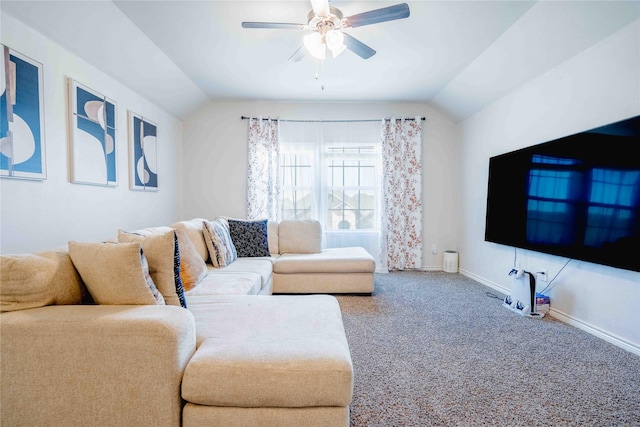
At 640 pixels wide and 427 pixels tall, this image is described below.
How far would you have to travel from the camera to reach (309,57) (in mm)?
2934

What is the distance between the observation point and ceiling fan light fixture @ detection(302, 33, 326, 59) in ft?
6.93

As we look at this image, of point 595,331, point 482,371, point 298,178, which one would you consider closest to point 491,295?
point 595,331

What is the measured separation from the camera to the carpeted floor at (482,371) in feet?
4.43

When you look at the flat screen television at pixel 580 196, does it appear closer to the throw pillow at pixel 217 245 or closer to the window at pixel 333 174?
the window at pixel 333 174

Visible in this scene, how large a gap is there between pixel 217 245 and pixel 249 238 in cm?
59

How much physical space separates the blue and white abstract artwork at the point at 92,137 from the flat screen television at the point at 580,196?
13.7ft

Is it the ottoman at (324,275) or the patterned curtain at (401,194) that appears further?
the patterned curtain at (401,194)

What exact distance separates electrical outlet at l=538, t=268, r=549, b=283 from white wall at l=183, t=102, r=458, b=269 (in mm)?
1684

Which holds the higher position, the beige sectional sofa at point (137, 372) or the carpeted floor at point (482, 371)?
the beige sectional sofa at point (137, 372)

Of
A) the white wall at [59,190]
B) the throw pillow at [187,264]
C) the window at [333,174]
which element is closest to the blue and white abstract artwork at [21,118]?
the white wall at [59,190]

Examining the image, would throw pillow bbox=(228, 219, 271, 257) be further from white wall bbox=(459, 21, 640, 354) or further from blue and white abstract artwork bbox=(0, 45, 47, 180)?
white wall bbox=(459, 21, 640, 354)

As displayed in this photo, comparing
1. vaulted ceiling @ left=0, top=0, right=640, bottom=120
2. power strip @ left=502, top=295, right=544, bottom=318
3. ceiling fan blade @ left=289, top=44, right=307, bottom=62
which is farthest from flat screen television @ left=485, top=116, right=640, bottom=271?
ceiling fan blade @ left=289, top=44, right=307, bottom=62

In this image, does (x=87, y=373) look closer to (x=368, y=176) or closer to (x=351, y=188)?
(x=351, y=188)

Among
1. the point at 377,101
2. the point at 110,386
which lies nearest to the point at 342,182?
the point at 377,101
